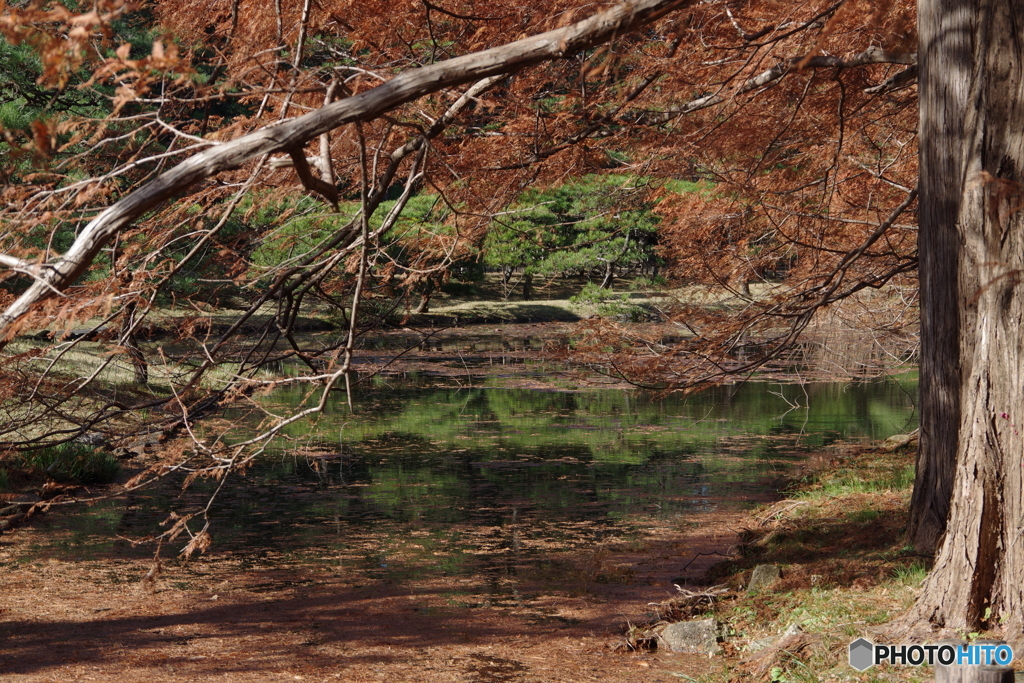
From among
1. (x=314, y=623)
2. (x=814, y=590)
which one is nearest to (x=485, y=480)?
(x=314, y=623)

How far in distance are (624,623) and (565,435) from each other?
7679 mm

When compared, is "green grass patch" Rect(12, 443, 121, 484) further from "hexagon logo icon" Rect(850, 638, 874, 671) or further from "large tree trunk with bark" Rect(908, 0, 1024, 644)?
"large tree trunk with bark" Rect(908, 0, 1024, 644)

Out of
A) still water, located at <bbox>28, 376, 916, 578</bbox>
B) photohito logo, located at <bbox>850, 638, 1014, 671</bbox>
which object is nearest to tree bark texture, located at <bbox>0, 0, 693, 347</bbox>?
still water, located at <bbox>28, 376, 916, 578</bbox>

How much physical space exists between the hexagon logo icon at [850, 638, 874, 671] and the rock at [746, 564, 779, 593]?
2.03 m

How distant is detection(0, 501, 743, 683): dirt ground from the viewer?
5.57 meters

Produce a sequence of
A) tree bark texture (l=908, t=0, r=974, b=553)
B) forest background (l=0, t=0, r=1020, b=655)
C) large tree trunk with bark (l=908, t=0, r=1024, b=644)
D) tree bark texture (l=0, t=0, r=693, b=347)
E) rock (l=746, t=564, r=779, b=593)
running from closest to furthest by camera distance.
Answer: tree bark texture (l=0, t=0, r=693, b=347)
forest background (l=0, t=0, r=1020, b=655)
large tree trunk with bark (l=908, t=0, r=1024, b=644)
tree bark texture (l=908, t=0, r=974, b=553)
rock (l=746, t=564, r=779, b=593)

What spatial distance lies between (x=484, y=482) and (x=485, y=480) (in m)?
0.11

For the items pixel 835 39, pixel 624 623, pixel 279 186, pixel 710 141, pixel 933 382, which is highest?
pixel 835 39

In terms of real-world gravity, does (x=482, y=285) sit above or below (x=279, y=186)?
above

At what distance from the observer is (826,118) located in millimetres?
7277

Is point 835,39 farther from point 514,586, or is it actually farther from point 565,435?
point 565,435

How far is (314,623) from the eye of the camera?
6473 millimetres

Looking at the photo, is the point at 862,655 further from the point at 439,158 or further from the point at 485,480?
the point at 485,480

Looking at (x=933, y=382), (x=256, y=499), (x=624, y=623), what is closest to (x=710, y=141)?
(x=933, y=382)
